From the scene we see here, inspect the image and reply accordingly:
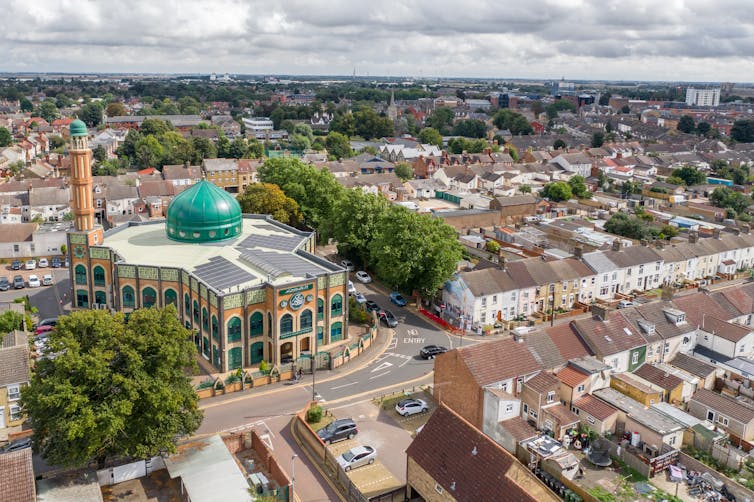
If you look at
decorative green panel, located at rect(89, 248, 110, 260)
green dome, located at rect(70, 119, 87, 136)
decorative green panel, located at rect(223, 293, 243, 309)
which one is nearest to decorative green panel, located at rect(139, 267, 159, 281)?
decorative green panel, located at rect(89, 248, 110, 260)

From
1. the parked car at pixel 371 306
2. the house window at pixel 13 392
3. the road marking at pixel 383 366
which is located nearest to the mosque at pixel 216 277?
the road marking at pixel 383 366

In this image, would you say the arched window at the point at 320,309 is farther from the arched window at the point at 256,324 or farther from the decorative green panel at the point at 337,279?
the arched window at the point at 256,324

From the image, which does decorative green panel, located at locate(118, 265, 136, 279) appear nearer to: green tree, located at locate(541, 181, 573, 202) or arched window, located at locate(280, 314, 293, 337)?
arched window, located at locate(280, 314, 293, 337)

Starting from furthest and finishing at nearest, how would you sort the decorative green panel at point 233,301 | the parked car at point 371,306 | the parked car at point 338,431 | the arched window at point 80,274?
the parked car at point 371,306 < the arched window at point 80,274 < the decorative green panel at point 233,301 < the parked car at point 338,431

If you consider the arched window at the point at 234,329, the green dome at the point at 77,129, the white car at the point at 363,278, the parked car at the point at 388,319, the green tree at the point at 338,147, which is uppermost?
the green dome at the point at 77,129

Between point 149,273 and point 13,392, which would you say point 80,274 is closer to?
point 149,273

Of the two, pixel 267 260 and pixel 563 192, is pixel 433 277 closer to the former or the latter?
pixel 267 260

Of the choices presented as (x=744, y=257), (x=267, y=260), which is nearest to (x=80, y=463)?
(x=267, y=260)

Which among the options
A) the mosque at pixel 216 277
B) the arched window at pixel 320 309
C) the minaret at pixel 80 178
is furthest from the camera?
the minaret at pixel 80 178
